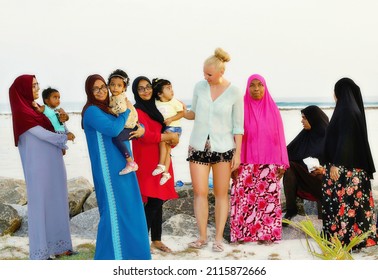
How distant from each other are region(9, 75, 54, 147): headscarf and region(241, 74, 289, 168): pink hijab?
183 cm

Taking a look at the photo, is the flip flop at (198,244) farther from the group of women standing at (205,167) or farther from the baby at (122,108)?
the baby at (122,108)

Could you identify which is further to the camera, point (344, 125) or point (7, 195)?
point (7, 195)

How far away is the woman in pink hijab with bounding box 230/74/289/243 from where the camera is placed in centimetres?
513

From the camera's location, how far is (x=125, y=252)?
13.6 ft

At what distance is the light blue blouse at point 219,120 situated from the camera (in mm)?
4777

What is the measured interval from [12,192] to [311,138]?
12.1 ft

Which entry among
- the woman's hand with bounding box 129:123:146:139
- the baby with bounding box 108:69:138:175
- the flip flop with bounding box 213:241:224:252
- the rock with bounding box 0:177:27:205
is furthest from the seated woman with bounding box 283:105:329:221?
the rock with bounding box 0:177:27:205

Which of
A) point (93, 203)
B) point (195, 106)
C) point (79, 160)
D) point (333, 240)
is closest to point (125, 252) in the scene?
point (195, 106)

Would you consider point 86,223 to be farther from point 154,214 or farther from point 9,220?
point 154,214

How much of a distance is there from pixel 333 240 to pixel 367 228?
40 cm

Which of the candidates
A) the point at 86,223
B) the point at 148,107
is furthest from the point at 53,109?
the point at 86,223

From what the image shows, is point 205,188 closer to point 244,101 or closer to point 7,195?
point 244,101

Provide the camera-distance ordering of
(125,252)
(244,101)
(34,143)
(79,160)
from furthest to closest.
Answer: (79,160), (244,101), (34,143), (125,252)

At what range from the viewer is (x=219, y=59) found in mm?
4723
